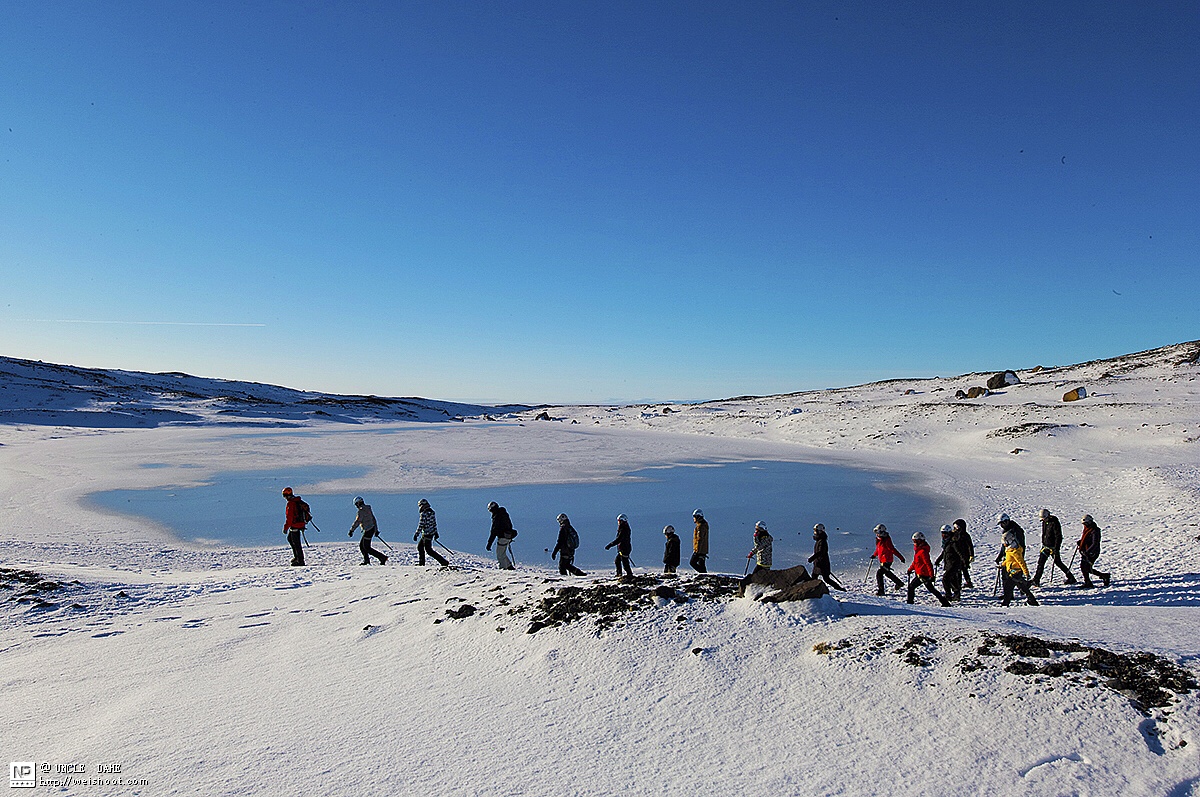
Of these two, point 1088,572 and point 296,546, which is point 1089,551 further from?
point 296,546

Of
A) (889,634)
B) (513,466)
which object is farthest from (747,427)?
(889,634)

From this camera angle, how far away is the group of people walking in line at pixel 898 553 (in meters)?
10.3

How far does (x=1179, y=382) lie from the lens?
47469 mm

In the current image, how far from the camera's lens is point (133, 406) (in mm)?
68062

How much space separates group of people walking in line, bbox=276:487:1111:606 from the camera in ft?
33.7

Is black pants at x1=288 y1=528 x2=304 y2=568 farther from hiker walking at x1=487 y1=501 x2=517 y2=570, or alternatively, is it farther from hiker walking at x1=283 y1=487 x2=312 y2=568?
hiker walking at x1=487 y1=501 x2=517 y2=570

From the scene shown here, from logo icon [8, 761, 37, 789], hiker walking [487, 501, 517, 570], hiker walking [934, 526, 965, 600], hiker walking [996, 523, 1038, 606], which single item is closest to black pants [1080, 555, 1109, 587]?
hiker walking [996, 523, 1038, 606]

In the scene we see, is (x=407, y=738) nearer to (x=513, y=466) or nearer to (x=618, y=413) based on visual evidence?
(x=513, y=466)

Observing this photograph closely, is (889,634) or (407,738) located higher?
(889,634)

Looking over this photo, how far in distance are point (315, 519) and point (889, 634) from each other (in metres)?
17.3

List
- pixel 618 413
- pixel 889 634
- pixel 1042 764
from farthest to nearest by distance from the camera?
pixel 618 413 < pixel 889 634 < pixel 1042 764

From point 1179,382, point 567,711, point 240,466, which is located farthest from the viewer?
point 1179,382

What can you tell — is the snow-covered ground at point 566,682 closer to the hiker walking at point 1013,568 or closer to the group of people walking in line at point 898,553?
the group of people walking in line at point 898,553

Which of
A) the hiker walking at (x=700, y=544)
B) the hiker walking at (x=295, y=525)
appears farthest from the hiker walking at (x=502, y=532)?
the hiker walking at (x=295, y=525)
